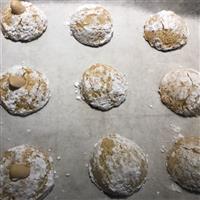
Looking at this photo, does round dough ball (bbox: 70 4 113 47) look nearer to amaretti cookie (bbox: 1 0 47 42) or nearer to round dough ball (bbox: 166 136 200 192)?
amaretti cookie (bbox: 1 0 47 42)

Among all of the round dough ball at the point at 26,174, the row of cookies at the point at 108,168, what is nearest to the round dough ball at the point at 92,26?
the row of cookies at the point at 108,168

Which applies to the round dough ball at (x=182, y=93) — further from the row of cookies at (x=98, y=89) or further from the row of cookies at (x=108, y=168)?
the row of cookies at (x=108, y=168)

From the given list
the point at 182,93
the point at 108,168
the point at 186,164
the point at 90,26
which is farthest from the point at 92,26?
the point at 186,164

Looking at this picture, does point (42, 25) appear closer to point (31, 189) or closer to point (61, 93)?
point (61, 93)

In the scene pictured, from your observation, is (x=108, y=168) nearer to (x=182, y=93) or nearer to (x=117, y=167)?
(x=117, y=167)

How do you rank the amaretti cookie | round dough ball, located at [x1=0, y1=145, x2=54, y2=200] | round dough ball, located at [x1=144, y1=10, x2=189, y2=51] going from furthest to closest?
round dough ball, located at [x1=144, y1=10, x2=189, y2=51]
the amaretti cookie
round dough ball, located at [x1=0, y1=145, x2=54, y2=200]

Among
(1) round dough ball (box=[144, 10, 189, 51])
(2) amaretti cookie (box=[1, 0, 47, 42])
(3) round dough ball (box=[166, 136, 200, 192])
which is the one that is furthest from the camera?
(1) round dough ball (box=[144, 10, 189, 51])

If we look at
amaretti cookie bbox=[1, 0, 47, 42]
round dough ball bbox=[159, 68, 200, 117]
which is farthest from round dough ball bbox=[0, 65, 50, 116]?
round dough ball bbox=[159, 68, 200, 117]
